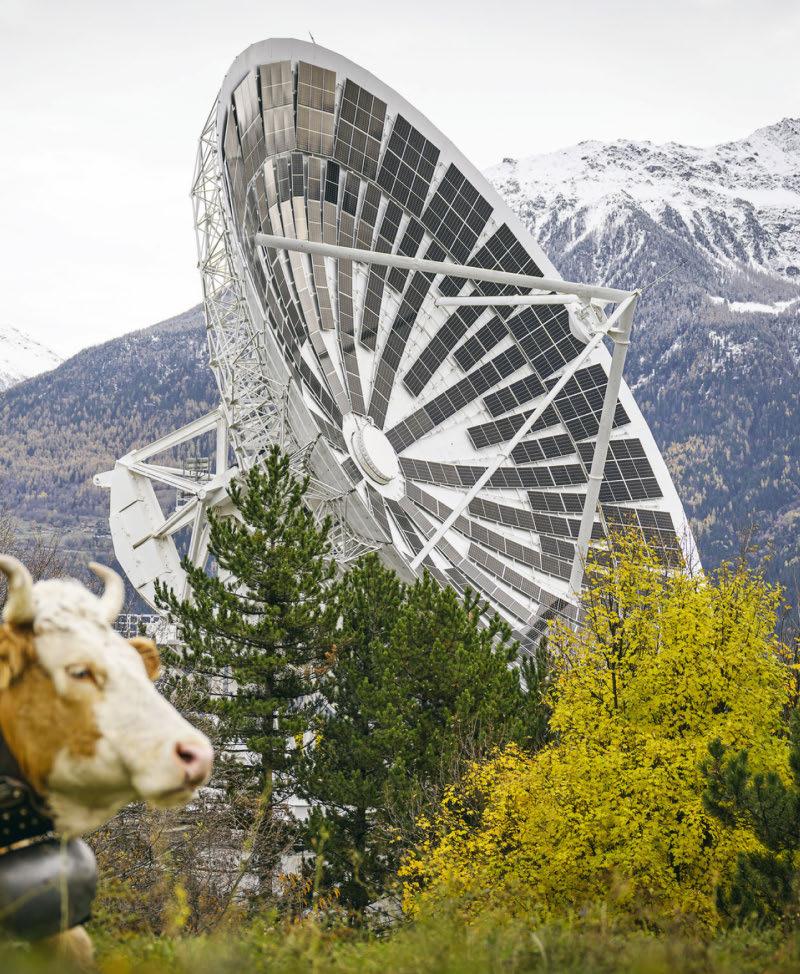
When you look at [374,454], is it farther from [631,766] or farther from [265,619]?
[631,766]

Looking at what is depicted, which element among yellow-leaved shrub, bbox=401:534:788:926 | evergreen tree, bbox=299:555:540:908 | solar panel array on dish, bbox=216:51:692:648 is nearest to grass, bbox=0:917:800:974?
yellow-leaved shrub, bbox=401:534:788:926

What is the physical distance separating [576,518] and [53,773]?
28251 millimetres

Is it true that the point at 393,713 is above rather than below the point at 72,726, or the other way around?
below

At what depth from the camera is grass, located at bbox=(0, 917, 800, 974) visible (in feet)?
18.5

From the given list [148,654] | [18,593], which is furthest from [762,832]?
[18,593]

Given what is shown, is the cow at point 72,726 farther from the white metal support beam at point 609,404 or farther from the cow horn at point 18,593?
the white metal support beam at point 609,404

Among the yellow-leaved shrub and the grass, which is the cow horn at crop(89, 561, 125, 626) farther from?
the yellow-leaved shrub

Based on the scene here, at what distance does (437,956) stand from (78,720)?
2443 mm

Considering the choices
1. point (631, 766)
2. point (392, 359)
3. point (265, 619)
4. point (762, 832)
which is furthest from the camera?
point (392, 359)

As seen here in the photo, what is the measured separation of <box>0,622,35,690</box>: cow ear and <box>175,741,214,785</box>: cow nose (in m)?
1.03

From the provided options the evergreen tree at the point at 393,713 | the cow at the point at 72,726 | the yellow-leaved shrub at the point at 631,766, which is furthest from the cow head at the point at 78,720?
the evergreen tree at the point at 393,713

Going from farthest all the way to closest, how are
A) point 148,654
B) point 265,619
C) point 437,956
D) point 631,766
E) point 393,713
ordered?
1. point 265,619
2. point 393,713
3. point 631,766
4. point 148,654
5. point 437,956

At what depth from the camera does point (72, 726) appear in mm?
5820

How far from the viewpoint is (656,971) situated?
5039 mm
